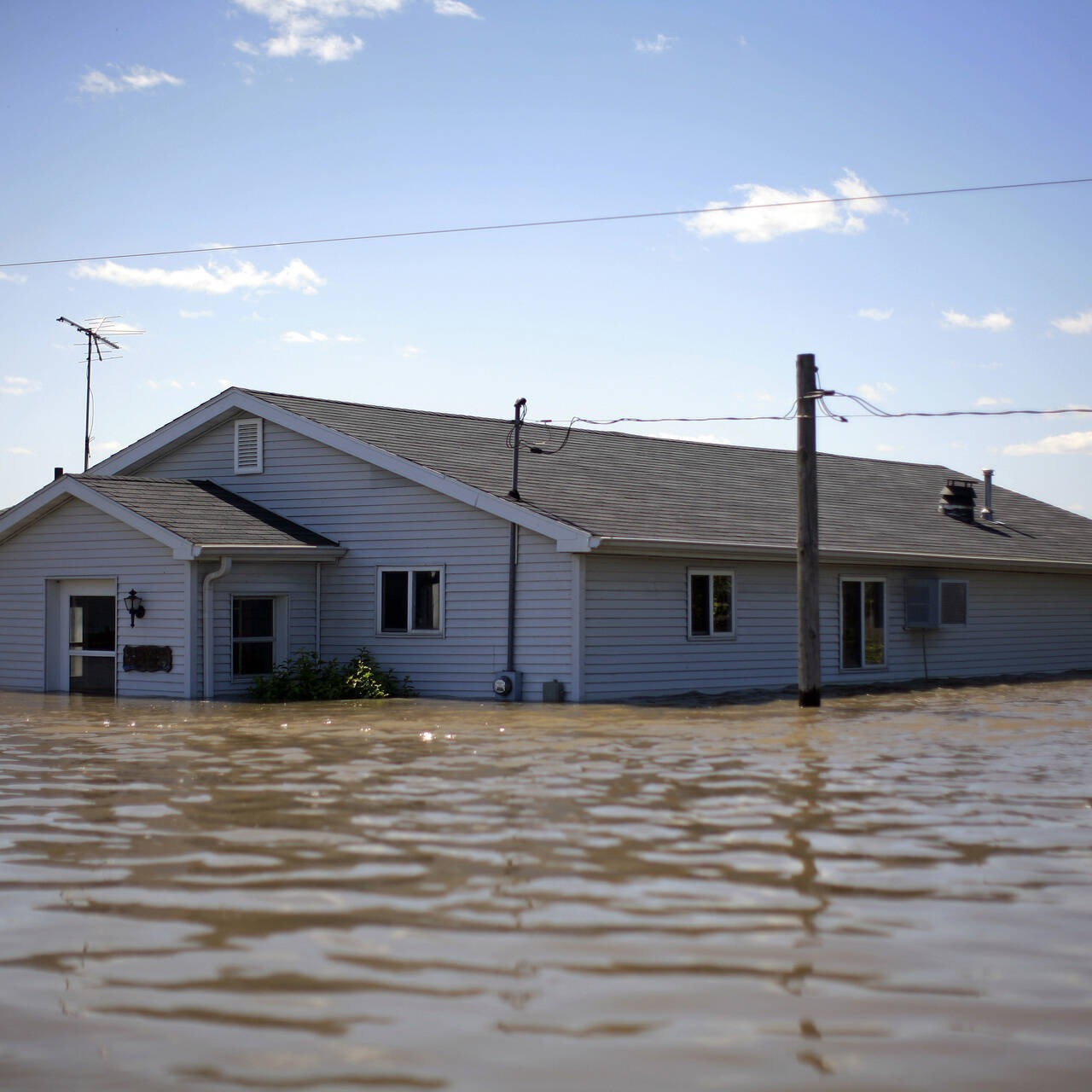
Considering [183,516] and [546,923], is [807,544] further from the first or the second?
[546,923]

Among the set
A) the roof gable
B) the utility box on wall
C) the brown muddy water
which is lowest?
the brown muddy water

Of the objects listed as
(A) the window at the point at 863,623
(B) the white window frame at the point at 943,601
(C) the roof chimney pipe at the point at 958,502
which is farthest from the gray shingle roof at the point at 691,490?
(A) the window at the point at 863,623

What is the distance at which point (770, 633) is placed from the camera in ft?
78.2

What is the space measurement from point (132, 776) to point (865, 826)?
21.6 feet

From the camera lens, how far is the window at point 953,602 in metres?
26.4

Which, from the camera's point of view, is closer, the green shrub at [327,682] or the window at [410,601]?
the green shrub at [327,682]

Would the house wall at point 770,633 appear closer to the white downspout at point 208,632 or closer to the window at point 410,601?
the window at point 410,601

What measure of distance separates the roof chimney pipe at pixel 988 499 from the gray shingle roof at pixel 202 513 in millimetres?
16639

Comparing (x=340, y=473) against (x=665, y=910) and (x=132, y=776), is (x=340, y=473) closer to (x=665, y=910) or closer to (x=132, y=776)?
(x=132, y=776)

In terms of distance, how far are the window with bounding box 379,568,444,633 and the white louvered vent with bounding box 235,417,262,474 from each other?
360cm

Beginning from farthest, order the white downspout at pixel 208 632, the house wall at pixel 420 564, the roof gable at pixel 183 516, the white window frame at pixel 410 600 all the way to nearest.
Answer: the white window frame at pixel 410 600 < the white downspout at pixel 208 632 < the roof gable at pixel 183 516 < the house wall at pixel 420 564

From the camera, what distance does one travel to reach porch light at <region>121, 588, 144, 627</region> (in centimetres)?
2227

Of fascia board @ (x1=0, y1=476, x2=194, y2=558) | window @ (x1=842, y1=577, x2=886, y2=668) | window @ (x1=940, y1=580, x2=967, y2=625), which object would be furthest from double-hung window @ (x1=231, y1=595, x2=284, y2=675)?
window @ (x1=940, y1=580, x2=967, y2=625)

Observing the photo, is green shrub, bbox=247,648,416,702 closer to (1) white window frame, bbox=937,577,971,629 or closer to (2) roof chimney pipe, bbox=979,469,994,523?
(1) white window frame, bbox=937,577,971,629
